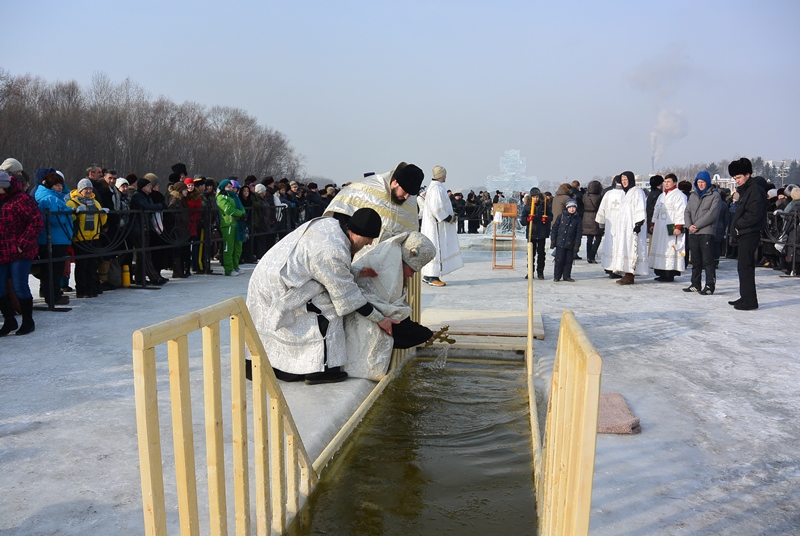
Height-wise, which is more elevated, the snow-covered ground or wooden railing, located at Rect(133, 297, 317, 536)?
wooden railing, located at Rect(133, 297, 317, 536)

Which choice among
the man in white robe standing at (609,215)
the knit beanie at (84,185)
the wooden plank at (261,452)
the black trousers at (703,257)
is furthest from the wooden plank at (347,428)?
the man in white robe standing at (609,215)

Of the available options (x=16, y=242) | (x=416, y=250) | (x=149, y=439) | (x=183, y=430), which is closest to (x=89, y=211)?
(x=16, y=242)

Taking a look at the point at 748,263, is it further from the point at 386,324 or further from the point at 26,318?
the point at 26,318

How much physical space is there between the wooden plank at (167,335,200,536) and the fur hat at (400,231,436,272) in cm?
323

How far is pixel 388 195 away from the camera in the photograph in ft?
19.9

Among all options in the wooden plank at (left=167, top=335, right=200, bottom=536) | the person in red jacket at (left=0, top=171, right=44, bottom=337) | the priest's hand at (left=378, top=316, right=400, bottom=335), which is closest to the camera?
the wooden plank at (left=167, top=335, right=200, bottom=536)

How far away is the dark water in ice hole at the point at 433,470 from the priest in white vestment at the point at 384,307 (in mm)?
290

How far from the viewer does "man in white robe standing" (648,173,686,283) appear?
37.0 ft

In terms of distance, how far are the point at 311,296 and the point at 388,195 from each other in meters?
1.72

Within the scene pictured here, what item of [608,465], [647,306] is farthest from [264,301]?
[647,306]

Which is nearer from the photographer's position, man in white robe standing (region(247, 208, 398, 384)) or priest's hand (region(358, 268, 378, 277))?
man in white robe standing (region(247, 208, 398, 384))

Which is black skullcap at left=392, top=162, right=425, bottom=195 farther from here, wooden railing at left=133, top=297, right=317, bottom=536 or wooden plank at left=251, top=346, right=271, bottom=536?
wooden plank at left=251, top=346, right=271, bottom=536

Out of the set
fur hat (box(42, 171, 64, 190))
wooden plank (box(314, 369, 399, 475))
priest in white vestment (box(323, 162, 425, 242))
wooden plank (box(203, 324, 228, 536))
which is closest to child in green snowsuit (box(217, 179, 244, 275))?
fur hat (box(42, 171, 64, 190))

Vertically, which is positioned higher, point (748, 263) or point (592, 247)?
point (748, 263)
